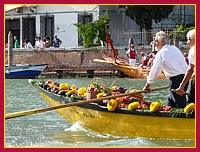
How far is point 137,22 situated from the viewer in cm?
2180

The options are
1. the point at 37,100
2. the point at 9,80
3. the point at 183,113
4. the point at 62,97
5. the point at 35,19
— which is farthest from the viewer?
the point at 35,19

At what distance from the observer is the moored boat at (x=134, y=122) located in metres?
5.93

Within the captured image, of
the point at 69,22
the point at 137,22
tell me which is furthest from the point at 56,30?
the point at 137,22

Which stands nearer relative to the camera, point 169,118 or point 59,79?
point 169,118

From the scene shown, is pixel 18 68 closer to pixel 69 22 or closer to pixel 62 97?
pixel 69 22

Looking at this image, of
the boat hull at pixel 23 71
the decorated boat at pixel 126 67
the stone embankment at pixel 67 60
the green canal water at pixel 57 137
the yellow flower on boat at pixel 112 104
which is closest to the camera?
the green canal water at pixel 57 137

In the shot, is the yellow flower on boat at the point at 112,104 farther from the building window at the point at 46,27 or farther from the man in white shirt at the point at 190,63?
the building window at the point at 46,27

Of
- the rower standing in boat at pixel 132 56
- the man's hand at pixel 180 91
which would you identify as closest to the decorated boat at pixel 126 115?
the man's hand at pixel 180 91

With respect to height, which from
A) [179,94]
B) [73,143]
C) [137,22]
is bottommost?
[73,143]

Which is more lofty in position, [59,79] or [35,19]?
[35,19]

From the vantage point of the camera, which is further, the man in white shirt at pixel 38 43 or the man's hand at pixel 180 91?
the man in white shirt at pixel 38 43

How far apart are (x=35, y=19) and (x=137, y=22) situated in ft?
12.4

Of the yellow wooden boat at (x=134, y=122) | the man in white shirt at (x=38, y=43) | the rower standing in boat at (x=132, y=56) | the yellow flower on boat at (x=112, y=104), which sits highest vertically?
the man in white shirt at (x=38, y=43)

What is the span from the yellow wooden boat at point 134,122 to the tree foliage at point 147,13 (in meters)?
14.2
